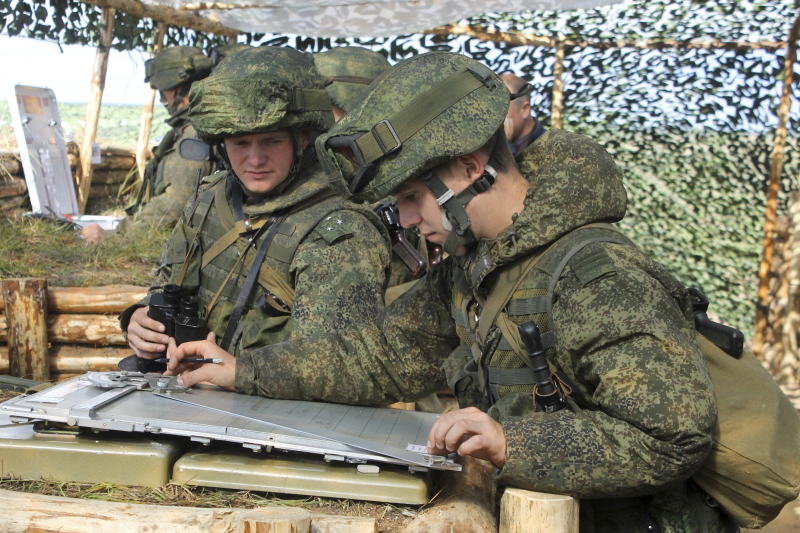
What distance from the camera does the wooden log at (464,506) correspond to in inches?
80.4

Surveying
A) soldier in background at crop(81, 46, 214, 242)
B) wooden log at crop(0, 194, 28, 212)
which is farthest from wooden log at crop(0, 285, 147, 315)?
wooden log at crop(0, 194, 28, 212)

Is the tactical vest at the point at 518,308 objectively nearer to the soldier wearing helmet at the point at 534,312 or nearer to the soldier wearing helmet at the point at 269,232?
the soldier wearing helmet at the point at 534,312

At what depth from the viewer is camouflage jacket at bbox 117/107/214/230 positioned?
6.67m

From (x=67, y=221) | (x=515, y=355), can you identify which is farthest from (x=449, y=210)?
(x=67, y=221)

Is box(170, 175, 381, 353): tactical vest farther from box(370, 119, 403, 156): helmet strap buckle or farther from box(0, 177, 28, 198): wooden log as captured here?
box(0, 177, 28, 198): wooden log

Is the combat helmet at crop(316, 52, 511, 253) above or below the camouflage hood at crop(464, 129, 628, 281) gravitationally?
above

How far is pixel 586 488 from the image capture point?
6.38 ft

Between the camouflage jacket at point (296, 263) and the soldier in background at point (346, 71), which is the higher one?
the soldier in background at point (346, 71)

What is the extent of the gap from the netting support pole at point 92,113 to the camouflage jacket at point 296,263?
621 centimetres

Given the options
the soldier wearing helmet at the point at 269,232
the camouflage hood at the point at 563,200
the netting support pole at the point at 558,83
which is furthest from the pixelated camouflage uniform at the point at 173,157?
the camouflage hood at the point at 563,200

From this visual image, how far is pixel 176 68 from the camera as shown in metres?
6.88

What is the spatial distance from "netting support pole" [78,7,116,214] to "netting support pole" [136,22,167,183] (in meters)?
0.56

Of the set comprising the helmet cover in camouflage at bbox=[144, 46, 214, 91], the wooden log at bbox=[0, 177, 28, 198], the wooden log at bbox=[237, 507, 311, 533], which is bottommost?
the wooden log at bbox=[0, 177, 28, 198]

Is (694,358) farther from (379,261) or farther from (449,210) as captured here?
(379,261)
